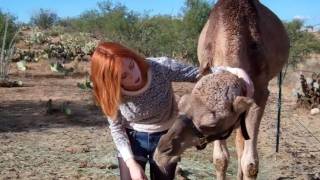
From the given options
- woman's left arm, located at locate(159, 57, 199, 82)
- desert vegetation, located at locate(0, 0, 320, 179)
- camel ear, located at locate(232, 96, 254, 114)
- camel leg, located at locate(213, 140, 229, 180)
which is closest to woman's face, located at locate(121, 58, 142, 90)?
woman's left arm, located at locate(159, 57, 199, 82)

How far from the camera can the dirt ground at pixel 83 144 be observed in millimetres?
7195

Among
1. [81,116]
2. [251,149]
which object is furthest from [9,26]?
[251,149]

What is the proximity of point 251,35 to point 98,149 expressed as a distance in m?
3.67

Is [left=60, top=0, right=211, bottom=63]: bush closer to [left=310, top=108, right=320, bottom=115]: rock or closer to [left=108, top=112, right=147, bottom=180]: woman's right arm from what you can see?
[left=310, top=108, right=320, bottom=115]: rock

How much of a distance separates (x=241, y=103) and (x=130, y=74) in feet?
2.44

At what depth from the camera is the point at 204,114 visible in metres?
3.82

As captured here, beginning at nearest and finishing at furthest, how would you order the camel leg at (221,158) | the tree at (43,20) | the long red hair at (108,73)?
the long red hair at (108,73), the camel leg at (221,158), the tree at (43,20)

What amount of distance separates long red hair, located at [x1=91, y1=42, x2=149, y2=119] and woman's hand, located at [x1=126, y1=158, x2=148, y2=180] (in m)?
0.36

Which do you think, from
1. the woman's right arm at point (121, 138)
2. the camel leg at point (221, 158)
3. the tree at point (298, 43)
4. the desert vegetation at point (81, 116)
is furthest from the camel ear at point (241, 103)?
the tree at point (298, 43)

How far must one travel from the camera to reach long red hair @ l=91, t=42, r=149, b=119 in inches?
150

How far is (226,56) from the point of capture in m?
5.20

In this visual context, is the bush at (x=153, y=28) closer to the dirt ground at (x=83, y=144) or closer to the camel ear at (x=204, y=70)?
the dirt ground at (x=83, y=144)

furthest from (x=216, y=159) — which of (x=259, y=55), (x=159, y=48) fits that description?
(x=159, y=48)

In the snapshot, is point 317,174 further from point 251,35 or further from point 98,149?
point 98,149
